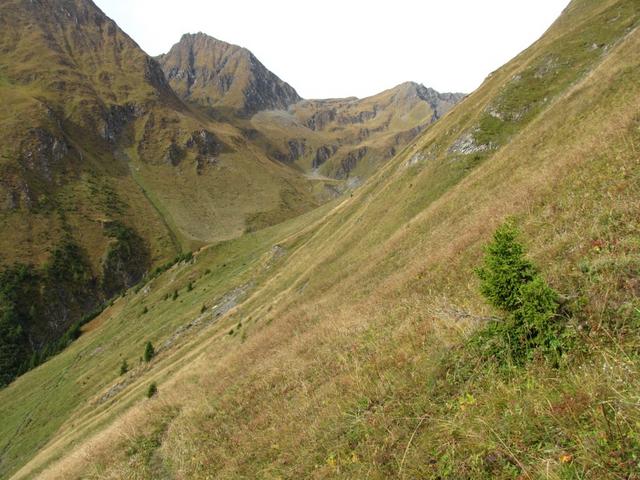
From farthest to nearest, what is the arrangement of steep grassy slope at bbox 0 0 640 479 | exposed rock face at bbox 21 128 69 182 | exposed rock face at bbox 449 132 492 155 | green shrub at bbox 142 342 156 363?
exposed rock face at bbox 21 128 69 182
green shrub at bbox 142 342 156 363
exposed rock face at bbox 449 132 492 155
steep grassy slope at bbox 0 0 640 479

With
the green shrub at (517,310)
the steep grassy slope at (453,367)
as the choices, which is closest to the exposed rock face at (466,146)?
the steep grassy slope at (453,367)

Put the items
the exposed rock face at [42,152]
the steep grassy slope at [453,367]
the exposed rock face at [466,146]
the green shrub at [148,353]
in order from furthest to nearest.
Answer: the exposed rock face at [42,152], the green shrub at [148,353], the exposed rock face at [466,146], the steep grassy slope at [453,367]

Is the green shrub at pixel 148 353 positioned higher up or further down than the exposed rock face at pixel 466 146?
further down

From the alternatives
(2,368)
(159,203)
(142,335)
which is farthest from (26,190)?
(142,335)

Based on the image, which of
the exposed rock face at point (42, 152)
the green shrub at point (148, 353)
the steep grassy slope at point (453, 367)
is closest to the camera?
the steep grassy slope at point (453, 367)

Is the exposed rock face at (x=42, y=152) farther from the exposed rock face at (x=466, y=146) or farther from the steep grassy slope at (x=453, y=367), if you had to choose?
the exposed rock face at (x=466, y=146)

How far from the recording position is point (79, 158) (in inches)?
7672

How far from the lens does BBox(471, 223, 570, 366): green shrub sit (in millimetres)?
5816

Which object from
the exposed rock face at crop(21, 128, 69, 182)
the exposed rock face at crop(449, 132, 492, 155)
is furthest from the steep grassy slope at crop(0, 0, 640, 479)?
the exposed rock face at crop(21, 128, 69, 182)

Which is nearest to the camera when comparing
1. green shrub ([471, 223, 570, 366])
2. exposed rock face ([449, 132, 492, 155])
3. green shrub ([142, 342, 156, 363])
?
green shrub ([471, 223, 570, 366])

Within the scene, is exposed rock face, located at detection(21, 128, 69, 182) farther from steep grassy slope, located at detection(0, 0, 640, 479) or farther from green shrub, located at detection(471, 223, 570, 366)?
green shrub, located at detection(471, 223, 570, 366)

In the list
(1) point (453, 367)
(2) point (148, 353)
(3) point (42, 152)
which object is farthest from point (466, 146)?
(3) point (42, 152)

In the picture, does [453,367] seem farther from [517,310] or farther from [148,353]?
[148,353]

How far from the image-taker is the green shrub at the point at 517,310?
582 centimetres
